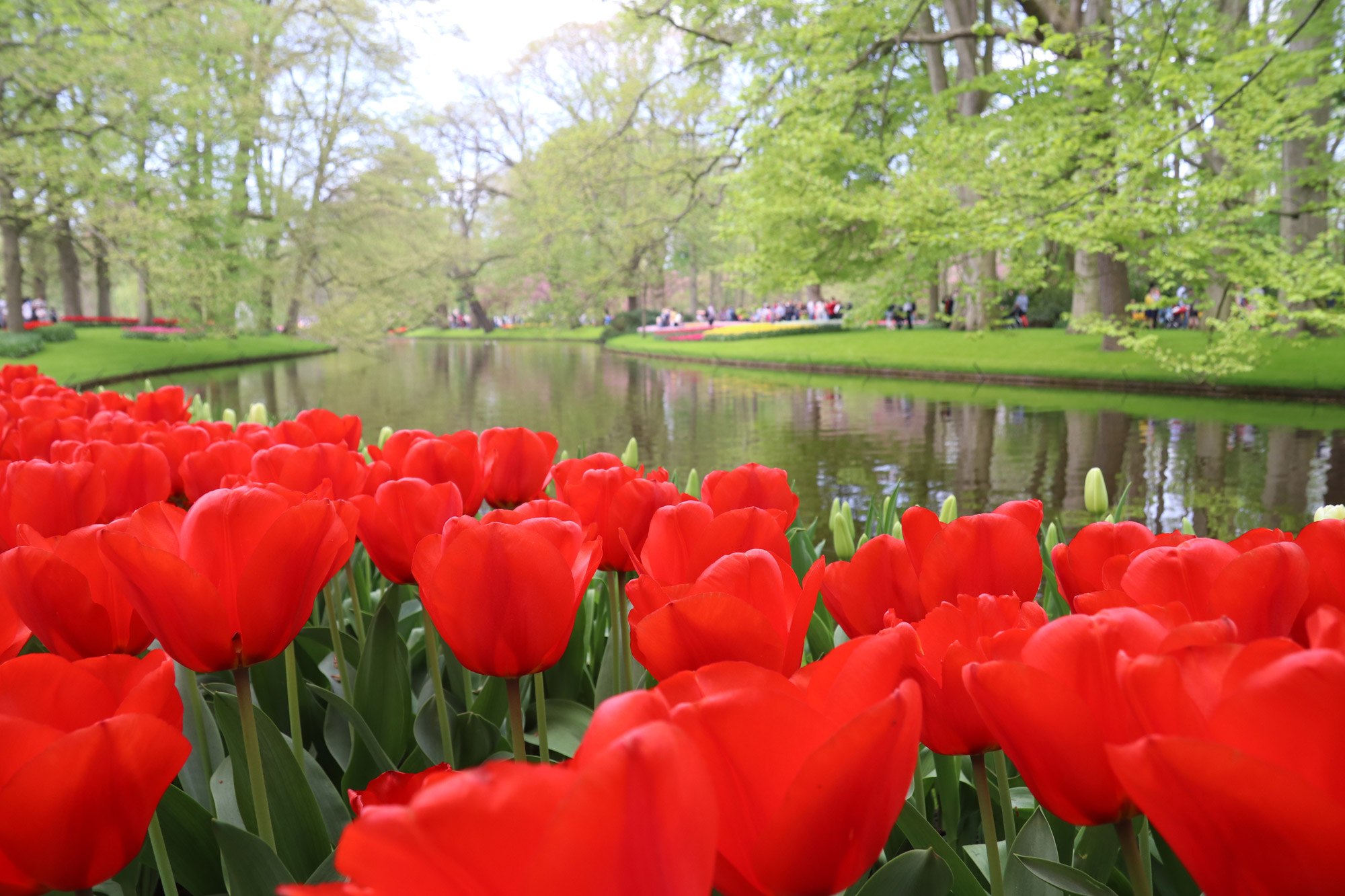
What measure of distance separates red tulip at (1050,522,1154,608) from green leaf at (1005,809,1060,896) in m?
0.23

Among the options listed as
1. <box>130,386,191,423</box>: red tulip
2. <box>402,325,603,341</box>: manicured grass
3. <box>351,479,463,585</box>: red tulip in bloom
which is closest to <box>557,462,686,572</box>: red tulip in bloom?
<box>351,479,463,585</box>: red tulip in bloom

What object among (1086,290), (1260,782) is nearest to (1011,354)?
(1086,290)

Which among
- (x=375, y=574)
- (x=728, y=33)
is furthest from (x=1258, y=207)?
(x=375, y=574)

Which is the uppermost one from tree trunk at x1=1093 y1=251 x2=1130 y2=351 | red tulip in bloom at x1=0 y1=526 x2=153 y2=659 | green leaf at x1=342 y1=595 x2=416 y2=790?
tree trunk at x1=1093 y1=251 x2=1130 y2=351

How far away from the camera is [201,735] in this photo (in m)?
1.32

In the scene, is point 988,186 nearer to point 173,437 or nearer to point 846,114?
point 846,114

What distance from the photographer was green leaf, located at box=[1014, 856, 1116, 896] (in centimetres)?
73

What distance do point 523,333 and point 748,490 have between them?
55023 mm

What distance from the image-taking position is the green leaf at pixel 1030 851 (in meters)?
0.89

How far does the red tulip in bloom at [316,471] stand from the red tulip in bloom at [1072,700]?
1172mm

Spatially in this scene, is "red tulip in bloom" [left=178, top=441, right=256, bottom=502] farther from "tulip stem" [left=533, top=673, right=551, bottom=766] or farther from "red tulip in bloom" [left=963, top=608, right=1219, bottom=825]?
"red tulip in bloom" [left=963, top=608, right=1219, bottom=825]

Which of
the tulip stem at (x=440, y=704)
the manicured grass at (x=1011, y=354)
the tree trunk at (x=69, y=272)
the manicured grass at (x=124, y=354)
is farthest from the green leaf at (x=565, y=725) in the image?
the tree trunk at (x=69, y=272)

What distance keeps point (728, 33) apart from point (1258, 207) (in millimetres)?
11166

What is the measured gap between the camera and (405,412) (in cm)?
1355
